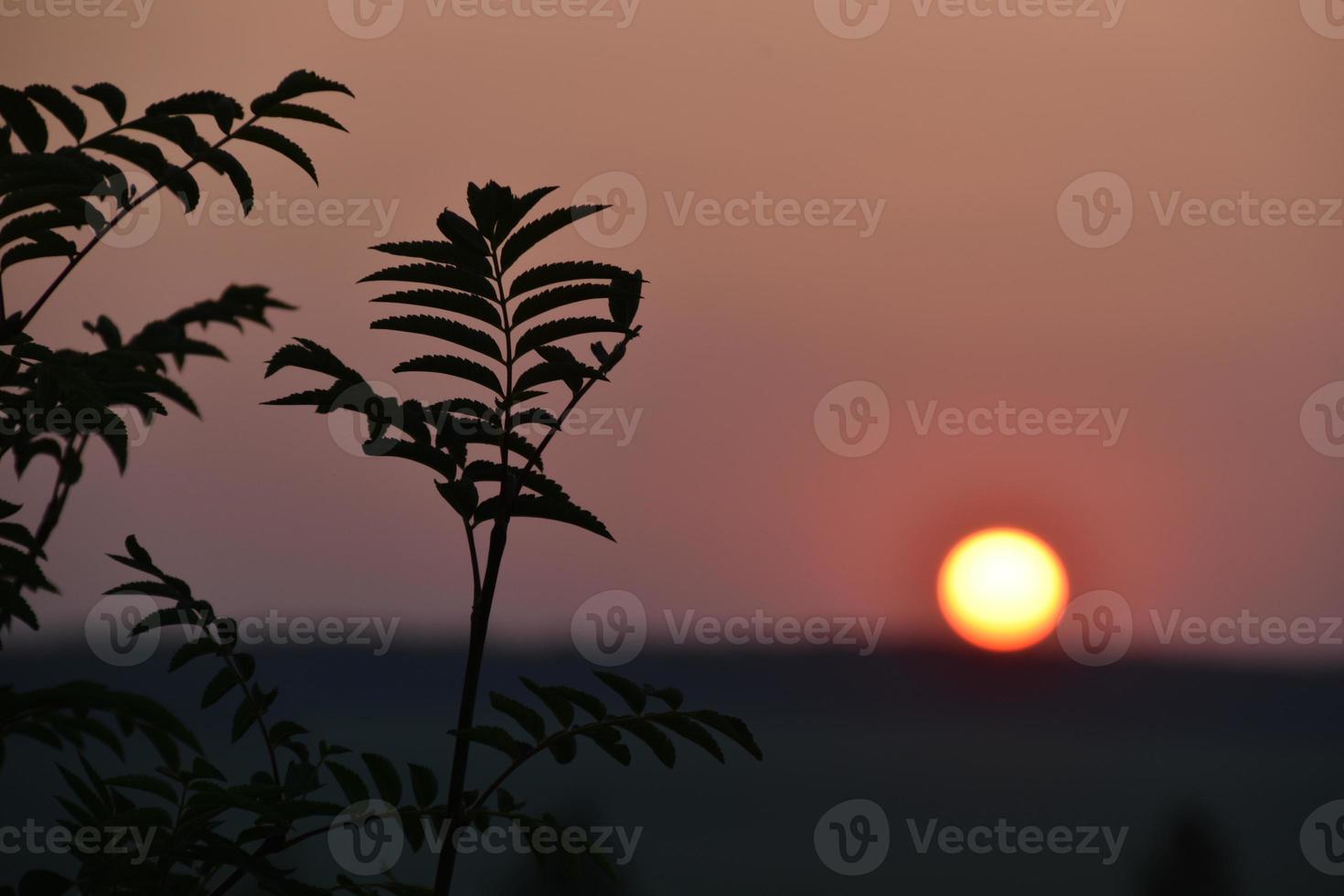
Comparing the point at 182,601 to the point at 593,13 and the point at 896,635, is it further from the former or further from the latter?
the point at 896,635

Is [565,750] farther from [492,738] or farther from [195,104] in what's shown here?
[195,104]

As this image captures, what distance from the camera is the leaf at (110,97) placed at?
90cm

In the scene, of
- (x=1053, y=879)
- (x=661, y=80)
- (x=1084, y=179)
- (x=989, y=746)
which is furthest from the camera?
(x=989, y=746)

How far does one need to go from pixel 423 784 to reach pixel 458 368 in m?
0.40

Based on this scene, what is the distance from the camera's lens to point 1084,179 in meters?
2.88

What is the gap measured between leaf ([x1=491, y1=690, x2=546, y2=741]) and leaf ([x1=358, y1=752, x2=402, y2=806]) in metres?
0.11

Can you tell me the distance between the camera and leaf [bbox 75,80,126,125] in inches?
35.6

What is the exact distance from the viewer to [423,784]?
36.3 inches

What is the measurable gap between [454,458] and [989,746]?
280 centimetres

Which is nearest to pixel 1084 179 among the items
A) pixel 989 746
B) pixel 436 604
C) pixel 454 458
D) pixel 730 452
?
pixel 730 452

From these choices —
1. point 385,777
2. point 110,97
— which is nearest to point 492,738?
point 385,777

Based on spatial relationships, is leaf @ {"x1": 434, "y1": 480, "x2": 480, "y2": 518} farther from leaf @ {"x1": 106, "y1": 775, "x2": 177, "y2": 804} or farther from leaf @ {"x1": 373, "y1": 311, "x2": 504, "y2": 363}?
leaf @ {"x1": 106, "y1": 775, "x2": 177, "y2": 804}

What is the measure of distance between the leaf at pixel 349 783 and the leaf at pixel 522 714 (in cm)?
14

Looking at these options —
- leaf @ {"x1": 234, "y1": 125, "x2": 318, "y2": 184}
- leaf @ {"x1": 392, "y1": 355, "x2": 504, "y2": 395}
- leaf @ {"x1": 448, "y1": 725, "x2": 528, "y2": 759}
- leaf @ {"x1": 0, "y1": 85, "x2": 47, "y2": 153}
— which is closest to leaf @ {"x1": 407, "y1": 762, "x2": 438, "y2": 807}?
leaf @ {"x1": 448, "y1": 725, "x2": 528, "y2": 759}
